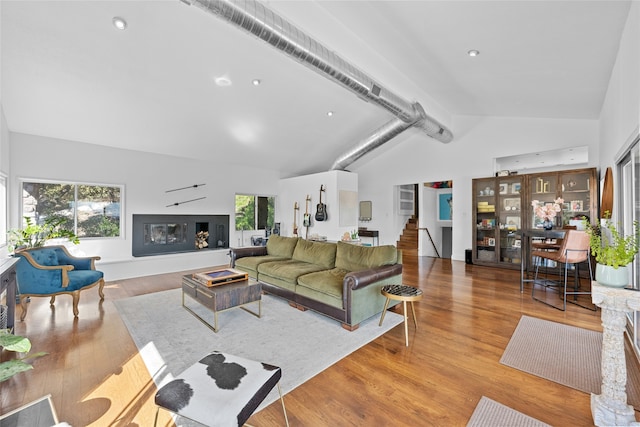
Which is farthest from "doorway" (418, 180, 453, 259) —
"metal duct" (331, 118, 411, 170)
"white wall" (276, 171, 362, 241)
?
"metal duct" (331, 118, 411, 170)

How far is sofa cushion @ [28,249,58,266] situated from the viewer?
3.71 m

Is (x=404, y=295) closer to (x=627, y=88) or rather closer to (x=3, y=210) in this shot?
(x=627, y=88)

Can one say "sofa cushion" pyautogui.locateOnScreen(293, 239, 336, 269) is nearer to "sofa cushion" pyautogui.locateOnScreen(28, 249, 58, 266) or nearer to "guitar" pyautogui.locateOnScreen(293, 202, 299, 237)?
"guitar" pyautogui.locateOnScreen(293, 202, 299, 237)

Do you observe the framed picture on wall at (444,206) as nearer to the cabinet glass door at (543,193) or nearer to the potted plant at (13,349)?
the cabinet glass door at (543,193)

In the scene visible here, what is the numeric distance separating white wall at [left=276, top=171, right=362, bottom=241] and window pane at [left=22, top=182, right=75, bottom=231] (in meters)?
4.72

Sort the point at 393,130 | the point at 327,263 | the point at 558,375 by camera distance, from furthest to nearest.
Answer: the point at 393,130 < the point at 327,263 < the point at 558,375

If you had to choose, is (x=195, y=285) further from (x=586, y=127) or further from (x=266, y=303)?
(x=586, y=127)

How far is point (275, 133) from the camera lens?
243 inches

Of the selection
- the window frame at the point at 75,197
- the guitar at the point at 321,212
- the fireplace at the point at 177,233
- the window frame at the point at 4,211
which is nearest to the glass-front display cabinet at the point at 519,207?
the guitar at the point at 321,212

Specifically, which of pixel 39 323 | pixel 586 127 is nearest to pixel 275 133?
pixel 39 323

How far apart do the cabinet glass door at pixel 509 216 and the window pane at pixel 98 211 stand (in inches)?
325

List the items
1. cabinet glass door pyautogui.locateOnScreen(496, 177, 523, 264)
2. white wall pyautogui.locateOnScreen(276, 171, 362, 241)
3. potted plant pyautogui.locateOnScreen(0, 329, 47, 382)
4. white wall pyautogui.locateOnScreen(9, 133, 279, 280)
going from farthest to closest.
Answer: white wall pyautogui.locateOnScreen(276, 171, 362, 241) → cabinet glass door pyautogui.locateOnScreen(496, 177, 523, 264) → white wall pyautogui.locateOnScreen(9, 133, 279, 280) → potted plant pyautogui.locateOnScreen(0, 329, 47, 382)

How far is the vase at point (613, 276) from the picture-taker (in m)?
1.83

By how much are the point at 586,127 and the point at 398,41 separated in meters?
4.81
